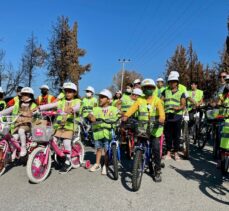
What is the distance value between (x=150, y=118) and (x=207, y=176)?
6.06ft

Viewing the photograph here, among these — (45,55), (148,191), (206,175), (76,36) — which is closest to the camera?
(148,191)

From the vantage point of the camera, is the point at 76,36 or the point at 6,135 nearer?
the point at 6,135

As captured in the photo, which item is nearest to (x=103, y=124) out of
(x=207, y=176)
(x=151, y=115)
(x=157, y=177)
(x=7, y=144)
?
(x=151, y=115)

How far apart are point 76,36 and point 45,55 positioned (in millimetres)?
6160

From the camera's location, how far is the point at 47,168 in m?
6.16

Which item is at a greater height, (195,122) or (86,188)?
(195,122)

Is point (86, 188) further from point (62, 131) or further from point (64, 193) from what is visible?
point (62, 131)

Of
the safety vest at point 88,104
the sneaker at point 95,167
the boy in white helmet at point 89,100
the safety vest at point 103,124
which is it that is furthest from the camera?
the boy in white helmet at point 89,100

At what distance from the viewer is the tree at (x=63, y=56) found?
2956cm

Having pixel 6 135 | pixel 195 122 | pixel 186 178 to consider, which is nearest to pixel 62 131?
pixel 6 135

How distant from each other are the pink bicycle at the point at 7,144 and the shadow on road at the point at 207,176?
140 inches

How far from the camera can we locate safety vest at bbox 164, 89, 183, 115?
25.7 feet

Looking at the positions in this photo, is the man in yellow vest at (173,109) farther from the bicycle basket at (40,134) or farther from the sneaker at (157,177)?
the bicycle basket at (40,134)

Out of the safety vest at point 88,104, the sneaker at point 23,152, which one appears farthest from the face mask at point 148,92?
the safety vest at point 88,104
